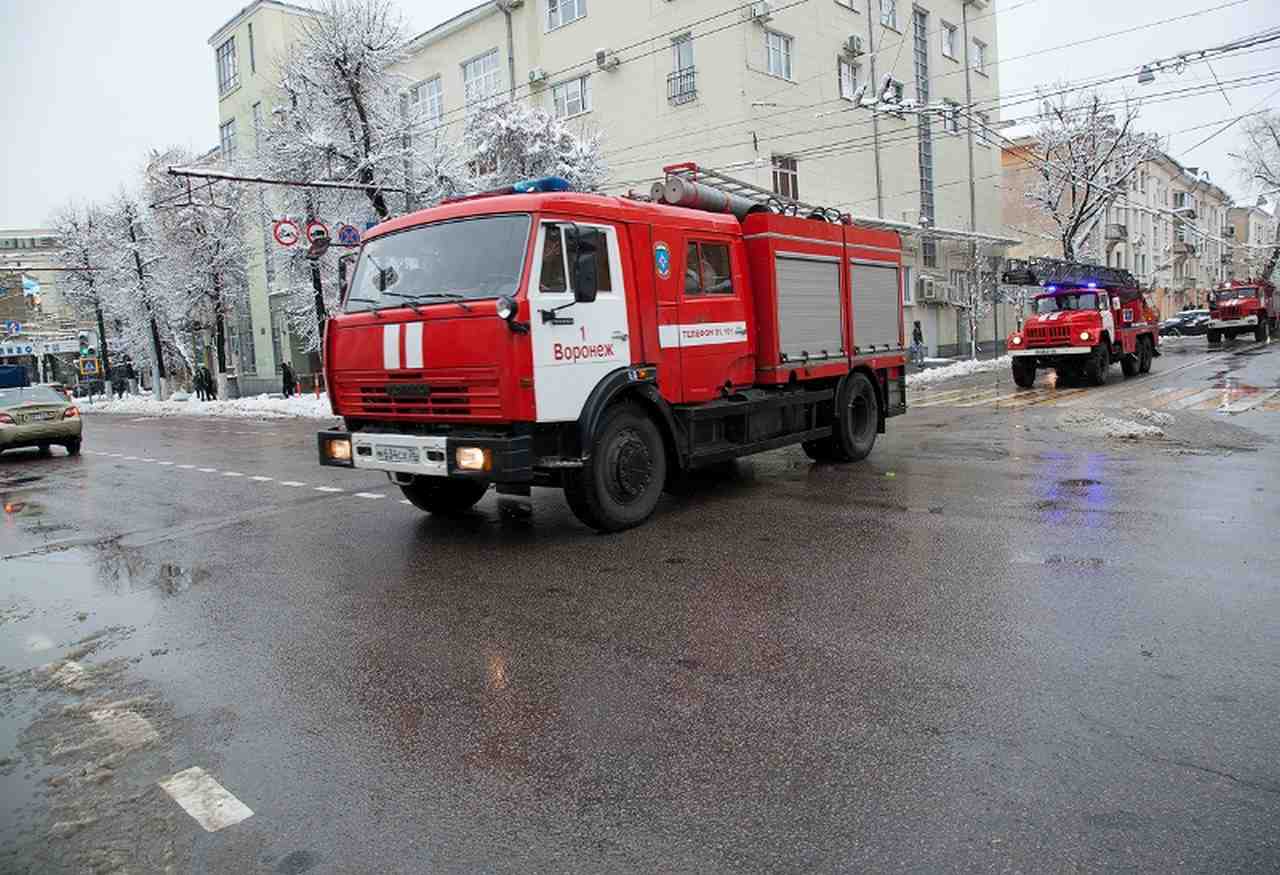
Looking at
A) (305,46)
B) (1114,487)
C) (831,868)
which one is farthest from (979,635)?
(305,46)

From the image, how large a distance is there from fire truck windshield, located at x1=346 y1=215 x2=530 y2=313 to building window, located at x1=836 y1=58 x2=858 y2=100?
28374mm

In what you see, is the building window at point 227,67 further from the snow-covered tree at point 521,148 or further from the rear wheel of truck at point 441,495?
the rear wheel of truck at point 441,495

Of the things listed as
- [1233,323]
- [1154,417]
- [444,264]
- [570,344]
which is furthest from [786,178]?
[570,344]

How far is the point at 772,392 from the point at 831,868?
23.2ft

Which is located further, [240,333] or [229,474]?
[240,333]

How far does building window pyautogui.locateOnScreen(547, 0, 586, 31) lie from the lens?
3306cm

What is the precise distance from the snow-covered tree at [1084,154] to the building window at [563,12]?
21.3m

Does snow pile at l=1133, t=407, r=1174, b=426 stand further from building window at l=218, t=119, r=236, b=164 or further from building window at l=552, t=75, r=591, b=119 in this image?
building window at l=218, t=119, r=236, b=164

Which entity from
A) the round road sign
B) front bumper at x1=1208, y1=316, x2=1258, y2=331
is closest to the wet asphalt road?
the round road sign

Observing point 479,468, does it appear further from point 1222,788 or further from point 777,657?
point 1222,788

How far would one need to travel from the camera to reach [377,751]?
3.71 m

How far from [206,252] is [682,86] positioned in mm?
21288

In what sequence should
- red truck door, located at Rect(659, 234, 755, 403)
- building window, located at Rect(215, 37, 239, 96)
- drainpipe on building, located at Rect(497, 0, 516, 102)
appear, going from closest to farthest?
red truck door, located at Rect(659, 234, 755, 403), drainpipe on building, located at Rect(497, 0, 516, 102), building window, located at Rect(215, 37, 239, 96)

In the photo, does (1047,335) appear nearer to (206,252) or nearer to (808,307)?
(808,307)
